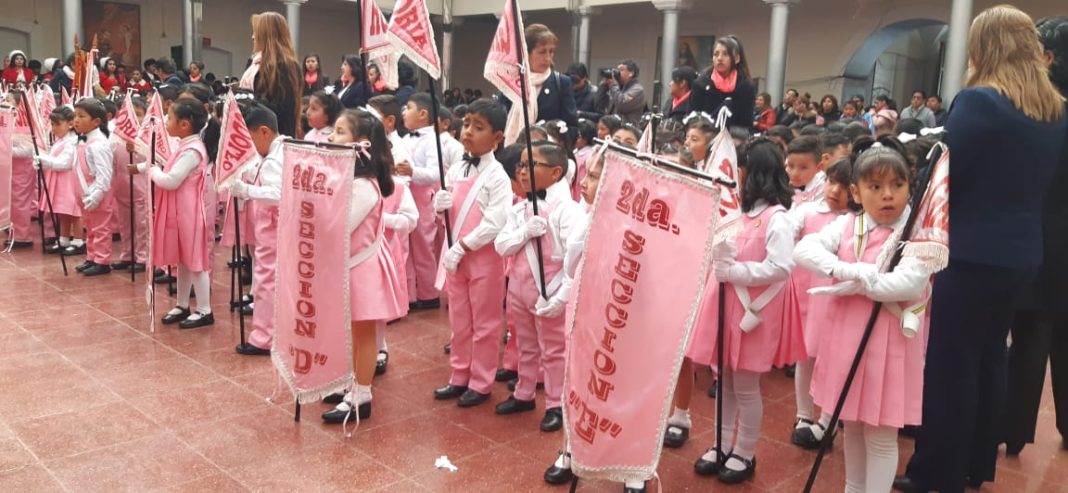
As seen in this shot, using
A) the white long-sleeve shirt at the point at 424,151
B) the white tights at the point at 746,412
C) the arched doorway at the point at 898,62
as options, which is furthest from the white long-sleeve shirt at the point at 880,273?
the arched doorway at the point at 898,62

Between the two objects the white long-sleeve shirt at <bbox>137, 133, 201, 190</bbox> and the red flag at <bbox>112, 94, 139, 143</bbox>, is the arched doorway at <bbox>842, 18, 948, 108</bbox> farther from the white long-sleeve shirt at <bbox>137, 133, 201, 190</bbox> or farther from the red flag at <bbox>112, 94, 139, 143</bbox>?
the white long-sleeve shirt at <bbox>137, 133, 201, 190</bbox>

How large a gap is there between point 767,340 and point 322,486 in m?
1.78

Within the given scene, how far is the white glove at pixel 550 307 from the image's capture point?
3.72 metres

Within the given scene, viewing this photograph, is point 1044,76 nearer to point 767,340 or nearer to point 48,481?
point 767,340

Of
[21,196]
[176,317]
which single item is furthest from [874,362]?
[21,196]

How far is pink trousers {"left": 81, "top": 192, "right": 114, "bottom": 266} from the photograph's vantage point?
22.0ft

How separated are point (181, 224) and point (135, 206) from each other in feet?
6.82

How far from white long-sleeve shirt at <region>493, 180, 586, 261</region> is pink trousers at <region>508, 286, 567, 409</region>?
0.21 m

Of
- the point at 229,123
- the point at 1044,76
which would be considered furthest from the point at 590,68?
the point at 1044,76

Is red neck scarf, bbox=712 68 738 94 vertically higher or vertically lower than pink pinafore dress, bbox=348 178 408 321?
higher

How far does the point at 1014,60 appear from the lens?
2936 millimetres

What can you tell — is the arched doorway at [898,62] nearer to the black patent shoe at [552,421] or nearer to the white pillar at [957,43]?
the white pillar at [957,43]

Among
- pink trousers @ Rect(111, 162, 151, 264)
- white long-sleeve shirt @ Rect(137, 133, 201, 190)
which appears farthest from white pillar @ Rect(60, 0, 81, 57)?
white long-sleeve shirt @ Rect(137, 133, 201, 190)

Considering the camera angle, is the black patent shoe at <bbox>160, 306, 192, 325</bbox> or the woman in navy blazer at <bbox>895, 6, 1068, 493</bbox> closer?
the woman in navy blazer at <bbox>895, 6, 1068, 493</bbox>
